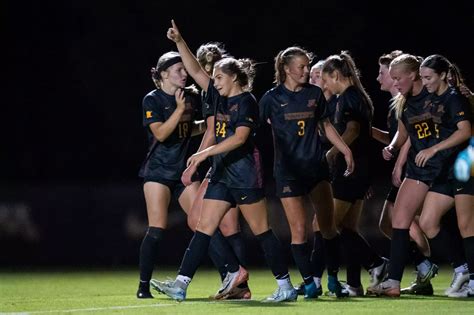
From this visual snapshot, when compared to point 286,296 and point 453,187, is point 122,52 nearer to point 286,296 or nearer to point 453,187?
point 453,187

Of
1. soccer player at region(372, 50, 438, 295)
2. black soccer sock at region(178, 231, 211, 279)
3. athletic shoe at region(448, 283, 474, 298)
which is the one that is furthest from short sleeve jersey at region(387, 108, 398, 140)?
black soccer sock at region(178, 231, 211, 279)

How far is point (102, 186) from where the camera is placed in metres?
16.2

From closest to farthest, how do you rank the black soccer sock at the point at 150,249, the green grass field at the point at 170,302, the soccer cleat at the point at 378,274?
the green grass field at the point at 170,302 < the black soccer sock at the point at 150,249 < the soccer cleat at the point at 378,274

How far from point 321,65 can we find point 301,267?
196 centimetres

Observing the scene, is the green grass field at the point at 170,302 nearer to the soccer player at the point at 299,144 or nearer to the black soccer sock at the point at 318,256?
the black soccer sock at the point at 318,256

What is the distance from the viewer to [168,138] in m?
8.96

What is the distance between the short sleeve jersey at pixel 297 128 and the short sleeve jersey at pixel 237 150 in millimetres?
203

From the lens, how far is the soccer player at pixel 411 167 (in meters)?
8.59

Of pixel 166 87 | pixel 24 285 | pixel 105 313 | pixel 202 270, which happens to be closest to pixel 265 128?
pixel 202 270

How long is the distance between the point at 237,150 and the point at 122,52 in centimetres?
1199

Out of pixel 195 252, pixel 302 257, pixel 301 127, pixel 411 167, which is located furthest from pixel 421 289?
pixel 195 252

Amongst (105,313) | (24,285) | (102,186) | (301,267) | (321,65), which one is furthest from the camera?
(102,186)

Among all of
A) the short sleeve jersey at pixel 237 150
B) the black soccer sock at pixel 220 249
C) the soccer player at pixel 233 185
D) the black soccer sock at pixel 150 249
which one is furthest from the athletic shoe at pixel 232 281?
the short sleeve jersey at pixel 237 150

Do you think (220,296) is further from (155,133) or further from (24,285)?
(24,285)
